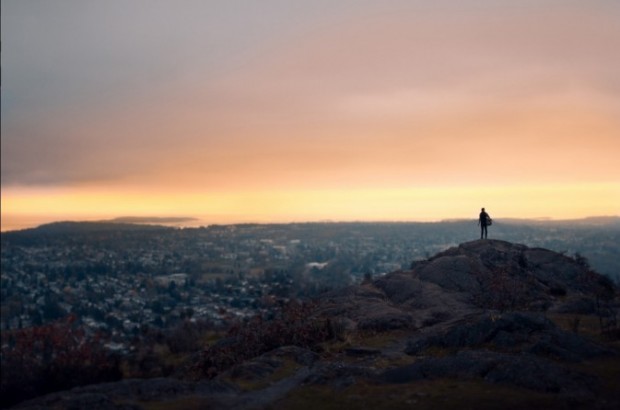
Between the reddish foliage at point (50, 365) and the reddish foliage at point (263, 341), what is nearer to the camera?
the reddish foliage at point (263, 341)

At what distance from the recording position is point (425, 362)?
18.0 m

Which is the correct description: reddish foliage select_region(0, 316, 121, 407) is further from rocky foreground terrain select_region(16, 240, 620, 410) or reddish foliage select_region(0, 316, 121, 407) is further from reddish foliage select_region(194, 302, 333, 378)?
rocky foreground terrain select_region(16, 240, 620, 410)

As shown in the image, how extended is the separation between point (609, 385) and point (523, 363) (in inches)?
85.7

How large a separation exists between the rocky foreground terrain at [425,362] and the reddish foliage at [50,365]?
19.6 m

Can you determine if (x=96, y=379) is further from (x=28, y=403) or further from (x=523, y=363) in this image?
(x=523, y=363)

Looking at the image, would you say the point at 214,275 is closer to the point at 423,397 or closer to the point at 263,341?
the point at 263,341

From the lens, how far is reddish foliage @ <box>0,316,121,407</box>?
130 feet

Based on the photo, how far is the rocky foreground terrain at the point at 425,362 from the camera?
51.2 ft

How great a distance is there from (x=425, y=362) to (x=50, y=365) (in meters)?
38.9

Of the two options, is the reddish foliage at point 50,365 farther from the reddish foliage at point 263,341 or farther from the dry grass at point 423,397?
the dry grass at point 423,397

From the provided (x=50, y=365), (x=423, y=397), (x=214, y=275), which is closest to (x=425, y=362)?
(x=423, y=397)

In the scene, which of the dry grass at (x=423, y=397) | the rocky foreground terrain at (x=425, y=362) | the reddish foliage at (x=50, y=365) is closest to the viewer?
the dry grass at (x=423, y=397)

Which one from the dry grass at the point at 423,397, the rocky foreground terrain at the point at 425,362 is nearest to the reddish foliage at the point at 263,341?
the rocky foreground terrain at the point at 425,362

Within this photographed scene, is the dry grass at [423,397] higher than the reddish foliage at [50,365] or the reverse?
higher
